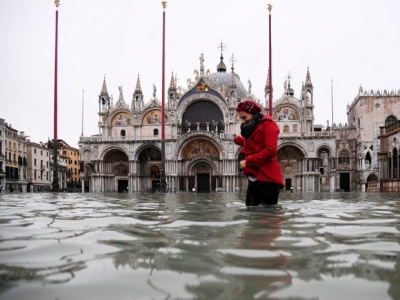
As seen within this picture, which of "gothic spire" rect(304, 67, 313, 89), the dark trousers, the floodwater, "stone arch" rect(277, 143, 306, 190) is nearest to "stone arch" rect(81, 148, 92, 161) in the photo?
"stone arch" rect(277, 143, 306, 190)

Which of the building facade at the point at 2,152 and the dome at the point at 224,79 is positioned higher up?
the dome at the point at 224,79

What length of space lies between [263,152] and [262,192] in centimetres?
74

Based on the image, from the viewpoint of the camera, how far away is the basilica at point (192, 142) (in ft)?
138

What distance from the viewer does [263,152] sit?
21.1 feet

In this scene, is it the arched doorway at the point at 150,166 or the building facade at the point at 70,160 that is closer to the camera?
the arched doorway at the point at 150,166

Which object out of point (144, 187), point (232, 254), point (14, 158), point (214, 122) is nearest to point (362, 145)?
point (214, 122)

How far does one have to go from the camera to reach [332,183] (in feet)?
147

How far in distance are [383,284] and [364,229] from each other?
2211mm

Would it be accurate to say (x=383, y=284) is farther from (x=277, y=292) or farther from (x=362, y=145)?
(x=362, y=145)

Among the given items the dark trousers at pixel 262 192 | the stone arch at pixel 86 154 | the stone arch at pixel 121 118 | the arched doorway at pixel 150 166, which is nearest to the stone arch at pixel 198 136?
the arched doorway at pixel 150 166

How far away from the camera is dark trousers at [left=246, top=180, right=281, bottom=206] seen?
682 cm

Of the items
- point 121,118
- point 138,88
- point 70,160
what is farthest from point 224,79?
point 70,160

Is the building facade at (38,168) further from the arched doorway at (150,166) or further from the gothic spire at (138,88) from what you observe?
the gothic spire at (138,88)

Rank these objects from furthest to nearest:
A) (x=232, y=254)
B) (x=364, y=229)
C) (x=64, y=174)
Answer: (x=64, y=174)
(x=364, y=229)
(x=232, y=254)
